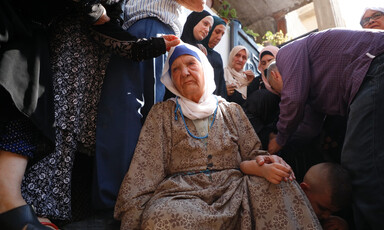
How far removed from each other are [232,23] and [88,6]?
420cm

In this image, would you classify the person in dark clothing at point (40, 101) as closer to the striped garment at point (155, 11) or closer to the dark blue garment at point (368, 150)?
the striped garment at point (155, 11)

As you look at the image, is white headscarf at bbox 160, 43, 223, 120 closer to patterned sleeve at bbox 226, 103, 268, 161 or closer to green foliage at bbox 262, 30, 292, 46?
patterned sleeve at bbox 226, 103, 268, 161

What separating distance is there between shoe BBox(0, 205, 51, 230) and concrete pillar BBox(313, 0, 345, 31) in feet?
18.7

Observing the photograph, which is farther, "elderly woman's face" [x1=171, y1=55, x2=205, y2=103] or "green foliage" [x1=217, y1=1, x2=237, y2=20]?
"green foliage" [x1=217, y1=1, x2=237, y2=20]

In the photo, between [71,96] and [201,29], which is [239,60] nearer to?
[201,29]

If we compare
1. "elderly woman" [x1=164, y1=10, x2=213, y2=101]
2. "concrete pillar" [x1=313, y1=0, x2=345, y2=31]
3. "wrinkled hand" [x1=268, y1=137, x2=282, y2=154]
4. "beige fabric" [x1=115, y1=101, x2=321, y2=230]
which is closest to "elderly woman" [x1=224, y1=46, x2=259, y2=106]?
"elderly woman" [x1=164, y1=10, x2=213, y2=101]

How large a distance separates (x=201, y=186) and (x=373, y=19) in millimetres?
3449

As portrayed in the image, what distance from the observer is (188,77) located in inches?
81.3

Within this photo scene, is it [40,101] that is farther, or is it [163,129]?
[163,129]

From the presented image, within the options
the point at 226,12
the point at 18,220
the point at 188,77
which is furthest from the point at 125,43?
the point at 226,12

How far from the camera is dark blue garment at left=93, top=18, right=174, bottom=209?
1.84 meters

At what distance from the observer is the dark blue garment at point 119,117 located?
72.4 inches

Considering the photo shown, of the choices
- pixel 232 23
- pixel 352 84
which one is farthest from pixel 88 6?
pixel 232 23

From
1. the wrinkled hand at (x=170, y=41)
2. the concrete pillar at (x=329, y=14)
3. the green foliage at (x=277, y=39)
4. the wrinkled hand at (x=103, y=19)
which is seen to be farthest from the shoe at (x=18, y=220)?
the green foliage at (x=277, y=39)
